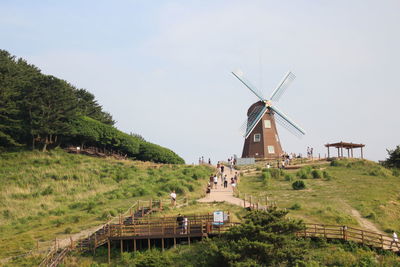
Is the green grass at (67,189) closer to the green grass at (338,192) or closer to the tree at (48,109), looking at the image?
the tree at (48,109)

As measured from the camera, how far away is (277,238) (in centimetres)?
2772

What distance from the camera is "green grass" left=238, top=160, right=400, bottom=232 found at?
3989 centimetres

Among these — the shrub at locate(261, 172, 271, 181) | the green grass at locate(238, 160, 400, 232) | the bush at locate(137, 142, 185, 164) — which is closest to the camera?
the green grass at locate(238, 160, 400, 232)

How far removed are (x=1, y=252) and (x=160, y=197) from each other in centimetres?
1629

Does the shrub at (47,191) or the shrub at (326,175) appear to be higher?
the shrub at (326,175)

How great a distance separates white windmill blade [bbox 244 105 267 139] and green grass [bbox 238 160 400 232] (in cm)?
1273

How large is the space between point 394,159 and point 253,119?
19.8 metres

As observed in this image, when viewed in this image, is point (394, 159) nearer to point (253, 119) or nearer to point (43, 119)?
point (253, 119)

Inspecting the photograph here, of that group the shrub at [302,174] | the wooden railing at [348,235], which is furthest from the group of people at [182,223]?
the shrub at [302,174]

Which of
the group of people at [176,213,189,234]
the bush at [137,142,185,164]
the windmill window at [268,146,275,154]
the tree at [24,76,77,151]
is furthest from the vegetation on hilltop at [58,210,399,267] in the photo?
the bush at [137,142,185,164]

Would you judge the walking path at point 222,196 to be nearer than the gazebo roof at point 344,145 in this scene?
Yes

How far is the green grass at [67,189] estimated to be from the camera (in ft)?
132

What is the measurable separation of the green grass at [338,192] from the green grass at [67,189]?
7.18 meters

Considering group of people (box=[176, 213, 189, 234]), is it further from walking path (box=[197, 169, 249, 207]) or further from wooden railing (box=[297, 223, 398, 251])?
walking path (box=[197, 169, 249, 207])
